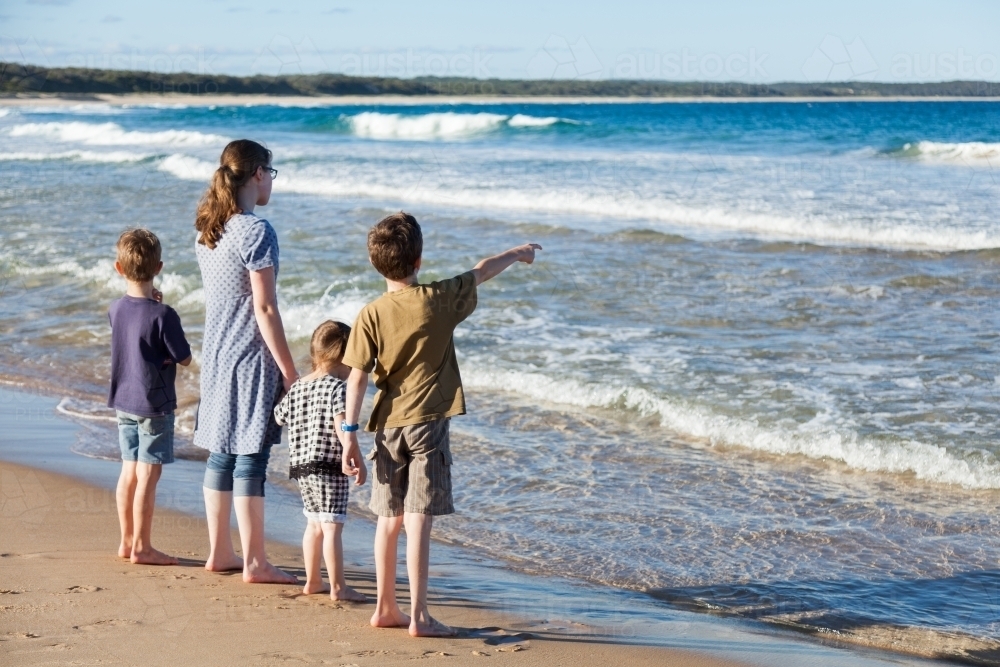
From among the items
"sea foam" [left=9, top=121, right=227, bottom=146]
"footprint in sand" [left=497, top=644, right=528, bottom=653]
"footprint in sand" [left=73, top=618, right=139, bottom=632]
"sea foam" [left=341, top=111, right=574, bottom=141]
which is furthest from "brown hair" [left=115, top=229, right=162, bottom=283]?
"sea foam" [left=341, top=111, right=574, bottom=141]

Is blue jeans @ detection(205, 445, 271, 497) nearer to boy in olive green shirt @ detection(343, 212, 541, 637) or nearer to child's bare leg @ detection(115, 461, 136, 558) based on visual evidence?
child's bare leg @ detection(115, 461, 136, 558)

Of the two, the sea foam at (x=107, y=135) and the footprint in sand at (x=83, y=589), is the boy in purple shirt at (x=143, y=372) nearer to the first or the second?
the footprint in sand at (x=83, y=589)

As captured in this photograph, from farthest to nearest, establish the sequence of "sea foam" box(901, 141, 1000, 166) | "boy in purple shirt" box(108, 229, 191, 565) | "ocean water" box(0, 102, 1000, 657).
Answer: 1. "sea foam" box(901, 141, 1000, 166)
2. "ocean water" box(0, 102, 1000, 657)
3. "boy in purple shirt" box(108, 229, 191, 565)

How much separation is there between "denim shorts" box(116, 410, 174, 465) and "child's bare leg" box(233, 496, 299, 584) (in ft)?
1.31

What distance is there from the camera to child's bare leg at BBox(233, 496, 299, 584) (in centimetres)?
388

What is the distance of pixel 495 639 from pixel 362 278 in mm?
7884

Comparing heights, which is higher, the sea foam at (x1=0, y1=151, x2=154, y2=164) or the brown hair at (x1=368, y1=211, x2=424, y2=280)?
the brown hair at (x1=368, y1=211, x2=424, y2=280)

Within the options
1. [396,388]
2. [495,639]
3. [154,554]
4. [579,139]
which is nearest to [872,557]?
[495,639]

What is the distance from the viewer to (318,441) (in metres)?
3.69

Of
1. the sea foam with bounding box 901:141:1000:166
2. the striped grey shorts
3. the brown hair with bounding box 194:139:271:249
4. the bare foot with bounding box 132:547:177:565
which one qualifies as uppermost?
the sea foam with bounding box 901:141:1000:166

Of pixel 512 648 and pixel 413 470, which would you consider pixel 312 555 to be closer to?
pixel 413 470

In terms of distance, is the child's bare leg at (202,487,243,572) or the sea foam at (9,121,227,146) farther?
the sea foam at (9,121,227,146)

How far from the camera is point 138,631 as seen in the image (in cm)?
329

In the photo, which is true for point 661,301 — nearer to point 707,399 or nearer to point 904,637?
point 707,399
